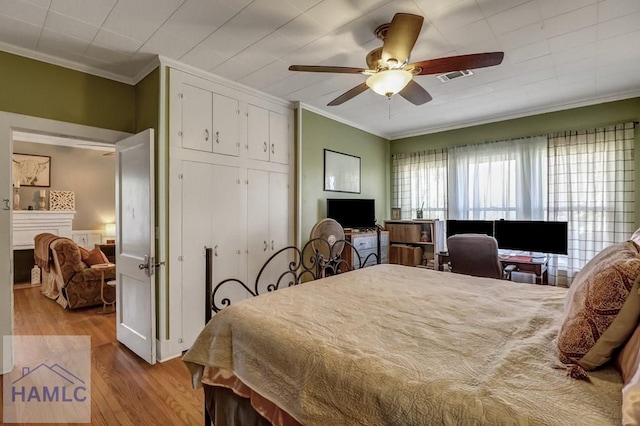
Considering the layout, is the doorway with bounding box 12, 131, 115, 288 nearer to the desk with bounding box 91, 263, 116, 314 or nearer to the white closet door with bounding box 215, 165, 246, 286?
the desk with bounding box 91, 263, 116, 314

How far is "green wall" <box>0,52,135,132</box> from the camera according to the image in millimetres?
2508

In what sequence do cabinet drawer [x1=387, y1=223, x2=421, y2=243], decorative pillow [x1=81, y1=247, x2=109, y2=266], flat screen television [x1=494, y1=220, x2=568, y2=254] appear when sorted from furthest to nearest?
cabinet drawer [x1=387, y1=223, x2=421, y2=243]
decorative pillow [x1=81, y1=247, x2=109, y2=266]
flat screen television [x1=494, y1=220, x2=568, y2=254]

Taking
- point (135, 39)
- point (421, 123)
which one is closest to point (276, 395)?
point (135, 39)

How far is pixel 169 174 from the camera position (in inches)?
112

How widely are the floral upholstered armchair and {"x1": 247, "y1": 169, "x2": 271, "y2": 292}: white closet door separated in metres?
2.30

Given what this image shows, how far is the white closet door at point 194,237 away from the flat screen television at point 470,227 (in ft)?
10.6

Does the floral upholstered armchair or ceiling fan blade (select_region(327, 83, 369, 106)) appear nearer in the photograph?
ceiling fan blade (select_region(327, 83, 369, 106))

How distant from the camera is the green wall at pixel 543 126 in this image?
3.53 m

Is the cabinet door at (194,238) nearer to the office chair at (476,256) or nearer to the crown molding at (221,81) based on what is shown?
the crown molding at (221,81)

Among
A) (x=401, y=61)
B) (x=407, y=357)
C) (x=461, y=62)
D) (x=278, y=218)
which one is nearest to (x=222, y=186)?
(x=278, y=218)

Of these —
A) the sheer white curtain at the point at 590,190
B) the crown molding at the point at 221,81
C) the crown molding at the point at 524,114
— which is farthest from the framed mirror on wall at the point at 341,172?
the sheer white curtain at the point at 590,190

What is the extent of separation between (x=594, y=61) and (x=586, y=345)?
301cm

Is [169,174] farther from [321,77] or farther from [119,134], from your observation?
[321,77]

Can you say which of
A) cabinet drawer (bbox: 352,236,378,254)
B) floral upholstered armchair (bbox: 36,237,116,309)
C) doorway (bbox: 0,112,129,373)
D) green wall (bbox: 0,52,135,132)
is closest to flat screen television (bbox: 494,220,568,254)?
cabinet drawer (bbox: 352,236,378,254)
